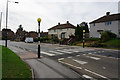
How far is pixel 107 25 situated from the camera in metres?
31.4

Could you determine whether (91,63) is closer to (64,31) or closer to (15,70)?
(15,70)

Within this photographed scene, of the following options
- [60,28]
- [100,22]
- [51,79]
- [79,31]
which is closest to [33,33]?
[60,28]

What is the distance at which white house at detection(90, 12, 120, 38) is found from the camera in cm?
2914

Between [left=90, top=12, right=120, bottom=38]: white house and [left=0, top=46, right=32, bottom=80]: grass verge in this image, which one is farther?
[left=90, top=12, right=120, bottom=38]: white house

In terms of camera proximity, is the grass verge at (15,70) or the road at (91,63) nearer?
the grass verge at (15,70)

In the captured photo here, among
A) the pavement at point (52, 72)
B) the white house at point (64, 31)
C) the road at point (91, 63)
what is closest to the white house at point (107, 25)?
the white house at point (64, 31)

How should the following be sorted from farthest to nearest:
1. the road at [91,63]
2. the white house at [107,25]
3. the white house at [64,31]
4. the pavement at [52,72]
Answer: the white house at [64,31] < the white house at [107,25] < the road at [91,63] < the pavement at [52,72]

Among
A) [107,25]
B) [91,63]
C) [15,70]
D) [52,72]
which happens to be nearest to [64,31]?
[107,25]

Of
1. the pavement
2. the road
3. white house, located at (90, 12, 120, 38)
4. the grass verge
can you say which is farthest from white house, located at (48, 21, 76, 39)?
the grass verge

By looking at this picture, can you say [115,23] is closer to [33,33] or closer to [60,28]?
[60,28]

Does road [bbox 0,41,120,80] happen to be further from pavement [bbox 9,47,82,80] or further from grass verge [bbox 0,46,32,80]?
grass verge [bbox 0,46,32,80]

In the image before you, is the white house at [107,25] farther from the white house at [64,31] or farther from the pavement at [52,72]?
the pavement at [52,72]

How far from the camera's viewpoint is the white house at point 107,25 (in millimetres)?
29141

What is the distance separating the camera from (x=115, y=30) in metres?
29.3
